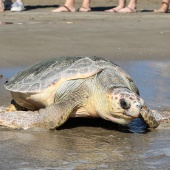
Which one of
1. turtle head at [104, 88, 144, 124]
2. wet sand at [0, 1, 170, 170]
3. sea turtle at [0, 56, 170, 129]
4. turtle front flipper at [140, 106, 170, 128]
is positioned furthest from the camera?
turtle front flipper at [140, 106, 170, 128]

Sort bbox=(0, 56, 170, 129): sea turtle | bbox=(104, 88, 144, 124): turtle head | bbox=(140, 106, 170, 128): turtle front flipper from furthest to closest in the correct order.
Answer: bbox=(140, 106, 170, 128): turtle front flipper < bbox=(0, 56, 170, 129): sea turtle < bbox=(104, 88, 144, 124): turtle head

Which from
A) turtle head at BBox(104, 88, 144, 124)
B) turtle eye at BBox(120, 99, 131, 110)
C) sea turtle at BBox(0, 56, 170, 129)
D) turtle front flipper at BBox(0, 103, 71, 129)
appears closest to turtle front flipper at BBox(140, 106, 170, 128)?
sea turtle at BBox(0, 56, 170, 129)

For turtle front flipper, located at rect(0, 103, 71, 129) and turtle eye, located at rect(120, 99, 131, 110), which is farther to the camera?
turtle front flipper, located at rect(0, 103, 71, 129)

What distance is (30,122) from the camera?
189 inches

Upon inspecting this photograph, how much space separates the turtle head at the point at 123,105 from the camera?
4.44 m

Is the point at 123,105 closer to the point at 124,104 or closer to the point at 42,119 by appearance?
the point at 124,104

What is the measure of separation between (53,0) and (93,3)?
1.24 meters

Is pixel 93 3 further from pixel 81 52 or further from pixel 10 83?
pixel 10 83

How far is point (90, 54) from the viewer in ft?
28.5

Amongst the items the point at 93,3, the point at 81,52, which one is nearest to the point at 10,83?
the point at 81,52

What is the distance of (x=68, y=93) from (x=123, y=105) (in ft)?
2.03

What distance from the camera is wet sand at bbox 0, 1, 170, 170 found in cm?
397

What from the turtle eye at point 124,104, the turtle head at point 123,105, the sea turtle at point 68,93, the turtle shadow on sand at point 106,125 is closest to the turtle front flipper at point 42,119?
the sea turtle at point 68,93

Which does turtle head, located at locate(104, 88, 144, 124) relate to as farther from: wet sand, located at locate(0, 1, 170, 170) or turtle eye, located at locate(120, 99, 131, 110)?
wet sand, located at locate(0, 1, 170, 170)
